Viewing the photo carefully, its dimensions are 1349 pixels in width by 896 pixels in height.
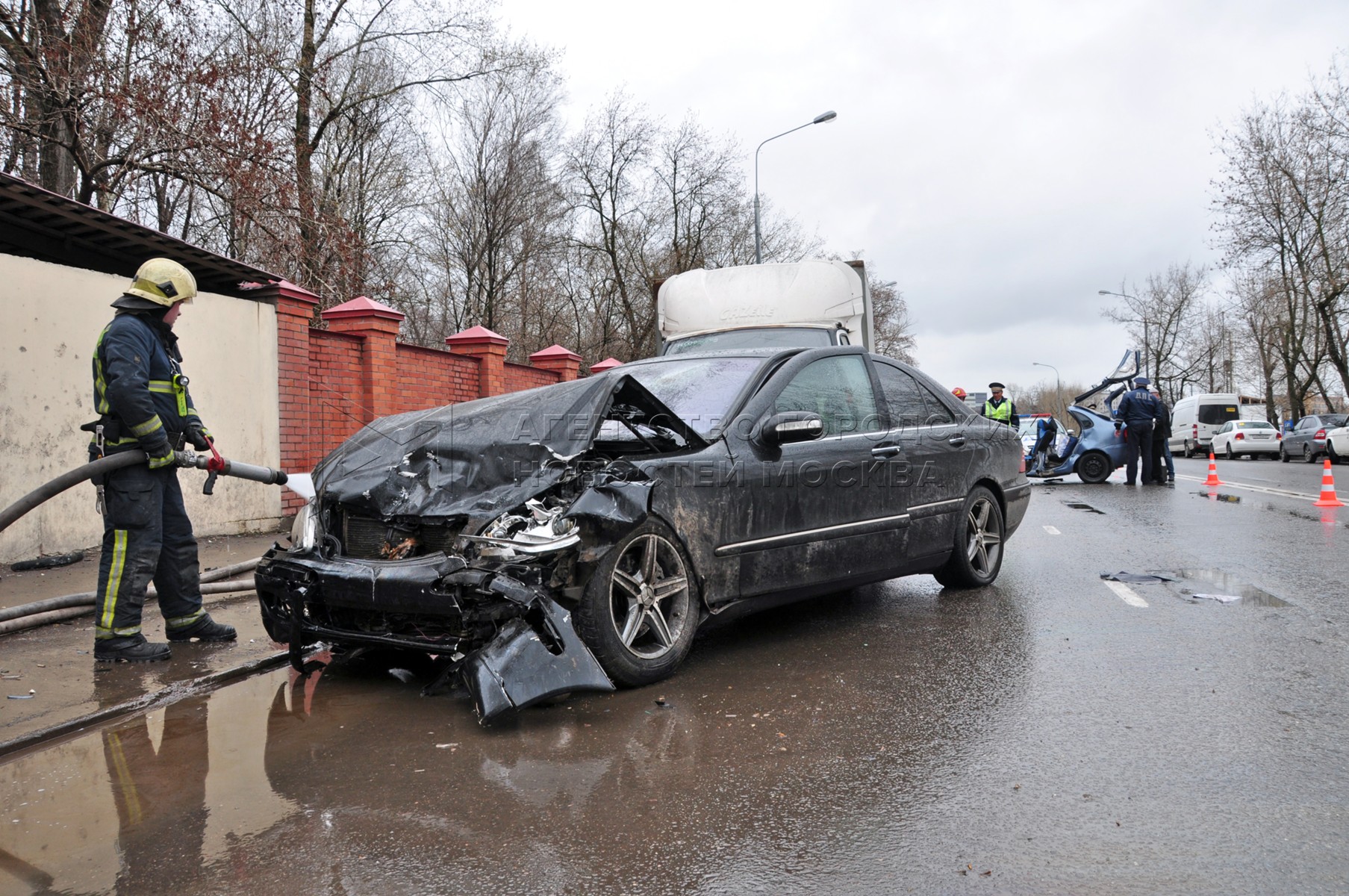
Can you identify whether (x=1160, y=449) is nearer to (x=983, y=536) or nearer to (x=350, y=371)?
(x=983, y=536)

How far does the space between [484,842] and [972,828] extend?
56.1 inches

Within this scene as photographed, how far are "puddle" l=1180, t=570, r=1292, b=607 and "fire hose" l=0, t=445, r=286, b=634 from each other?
227 inches

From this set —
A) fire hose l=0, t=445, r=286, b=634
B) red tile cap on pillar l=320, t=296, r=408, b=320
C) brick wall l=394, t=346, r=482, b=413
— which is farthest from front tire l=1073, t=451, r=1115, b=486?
fire hose l=0, t=445, r=286, b=634

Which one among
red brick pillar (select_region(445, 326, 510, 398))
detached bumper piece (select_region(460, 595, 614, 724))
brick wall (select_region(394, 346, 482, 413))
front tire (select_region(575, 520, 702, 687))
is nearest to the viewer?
detached bumper piece (select_region(460, 595, 614, 724))

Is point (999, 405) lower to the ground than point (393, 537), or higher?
higher

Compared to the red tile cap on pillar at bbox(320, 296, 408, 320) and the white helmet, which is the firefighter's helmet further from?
the red tile cap on pillar at bbox(320, 296, 408, 320)

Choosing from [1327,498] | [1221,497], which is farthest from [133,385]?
[1221,497]

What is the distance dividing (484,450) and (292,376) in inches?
259

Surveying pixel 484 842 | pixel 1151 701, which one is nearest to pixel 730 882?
pixel 484 842

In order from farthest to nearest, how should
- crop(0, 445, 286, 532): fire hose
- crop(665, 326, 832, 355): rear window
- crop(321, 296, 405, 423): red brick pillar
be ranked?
1. crop(321, 296, 405, 423): red brick pillar
2. crop(665, 326, 832, 355): rear window
3. crop(0, 445, 286, 532): fire hose

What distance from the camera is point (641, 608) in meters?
4.21

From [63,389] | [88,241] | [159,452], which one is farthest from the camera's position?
[88,241]

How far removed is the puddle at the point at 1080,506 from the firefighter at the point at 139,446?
10.4 meters

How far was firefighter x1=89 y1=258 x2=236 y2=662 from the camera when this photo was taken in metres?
4.87
